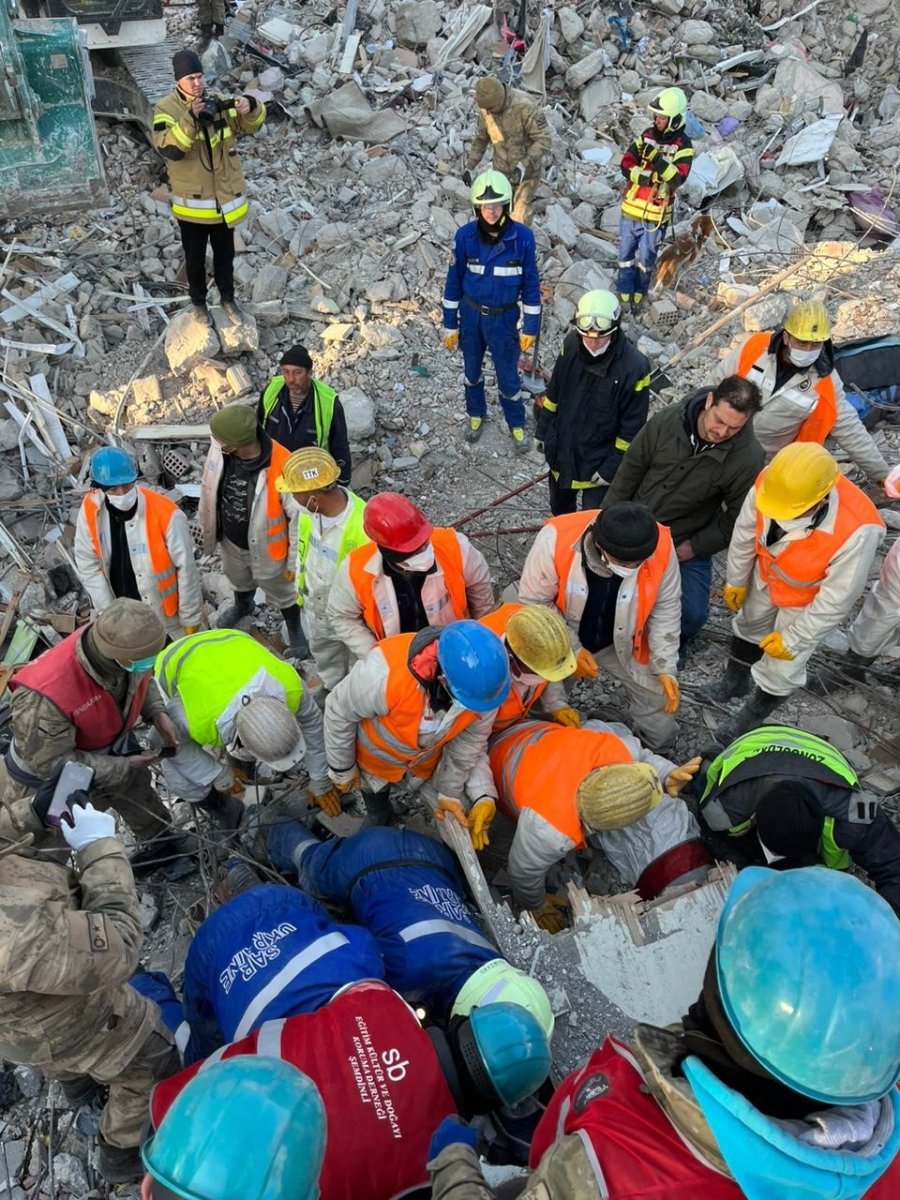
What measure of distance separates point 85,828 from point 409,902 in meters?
1.23

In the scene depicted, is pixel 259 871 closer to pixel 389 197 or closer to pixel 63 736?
pixel 63 736

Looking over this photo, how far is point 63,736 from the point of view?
11.1 ft

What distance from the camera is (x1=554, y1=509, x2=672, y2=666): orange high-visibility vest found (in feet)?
12.5

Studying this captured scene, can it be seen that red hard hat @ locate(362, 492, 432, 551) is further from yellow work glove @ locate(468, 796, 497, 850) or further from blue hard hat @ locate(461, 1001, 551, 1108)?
blue hard hat @ locate(461, 1001, 551, 1108)

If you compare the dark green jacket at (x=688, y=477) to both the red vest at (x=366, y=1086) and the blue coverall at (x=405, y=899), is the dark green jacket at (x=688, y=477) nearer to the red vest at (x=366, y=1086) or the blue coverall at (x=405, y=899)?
the blue coverall at (x=405, y=899)

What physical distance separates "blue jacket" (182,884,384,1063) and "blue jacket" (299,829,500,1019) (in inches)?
5.9

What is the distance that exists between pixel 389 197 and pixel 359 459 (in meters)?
3.88

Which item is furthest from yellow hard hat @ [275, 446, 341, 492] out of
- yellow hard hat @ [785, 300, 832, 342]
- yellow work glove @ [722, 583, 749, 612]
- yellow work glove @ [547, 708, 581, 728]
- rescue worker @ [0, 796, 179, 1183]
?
yellow hard hat @ [785, 300, 832, 342]

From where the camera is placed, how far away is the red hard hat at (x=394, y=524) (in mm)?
3613

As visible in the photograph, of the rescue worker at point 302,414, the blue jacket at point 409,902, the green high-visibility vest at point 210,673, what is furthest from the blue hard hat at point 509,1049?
the rescue worker at point 302,414

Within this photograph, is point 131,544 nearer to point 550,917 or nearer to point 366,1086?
point 550,917

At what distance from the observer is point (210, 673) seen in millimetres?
3549

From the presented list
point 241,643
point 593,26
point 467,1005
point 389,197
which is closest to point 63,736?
point 241,643

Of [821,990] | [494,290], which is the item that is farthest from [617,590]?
[494,290]
